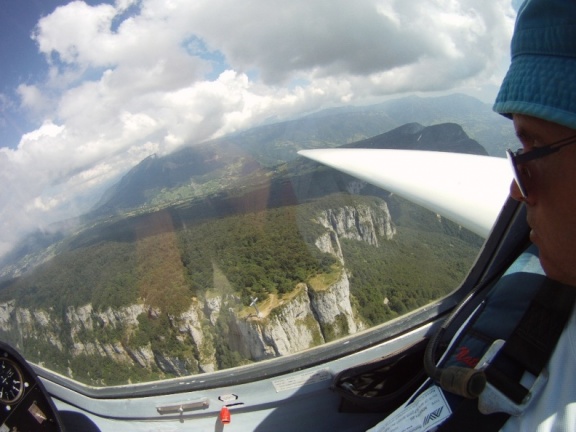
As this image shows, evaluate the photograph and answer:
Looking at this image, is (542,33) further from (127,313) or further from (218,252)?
(127,313)

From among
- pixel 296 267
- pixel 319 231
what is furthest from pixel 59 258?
pixel 319 231

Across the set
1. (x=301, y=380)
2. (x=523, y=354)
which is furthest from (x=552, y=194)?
(x=301, y=380)

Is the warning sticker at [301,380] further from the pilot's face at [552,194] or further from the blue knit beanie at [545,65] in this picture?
the blue knit beanie at [545,65]

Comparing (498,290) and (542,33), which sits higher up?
(542,33)

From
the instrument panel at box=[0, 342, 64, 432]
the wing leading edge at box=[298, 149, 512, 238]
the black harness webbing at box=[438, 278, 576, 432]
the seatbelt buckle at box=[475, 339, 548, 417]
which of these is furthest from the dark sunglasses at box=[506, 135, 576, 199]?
the instrument panel at box=[0, 342, 64, 432]

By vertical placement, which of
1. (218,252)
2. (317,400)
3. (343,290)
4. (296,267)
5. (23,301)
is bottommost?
(317,400)

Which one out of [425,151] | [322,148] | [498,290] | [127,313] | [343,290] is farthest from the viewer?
[322,148]

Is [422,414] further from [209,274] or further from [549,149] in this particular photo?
[209,274]
